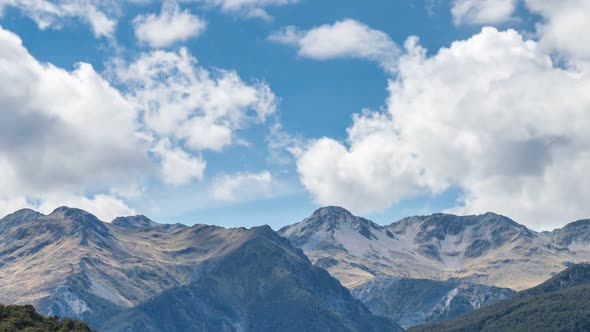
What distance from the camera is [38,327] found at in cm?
18975

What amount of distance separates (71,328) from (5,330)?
52.2ft

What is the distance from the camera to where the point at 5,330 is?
596 ft

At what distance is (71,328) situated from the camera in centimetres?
19212

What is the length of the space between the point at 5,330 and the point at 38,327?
373 inches

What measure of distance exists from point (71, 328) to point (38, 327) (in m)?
7.46
